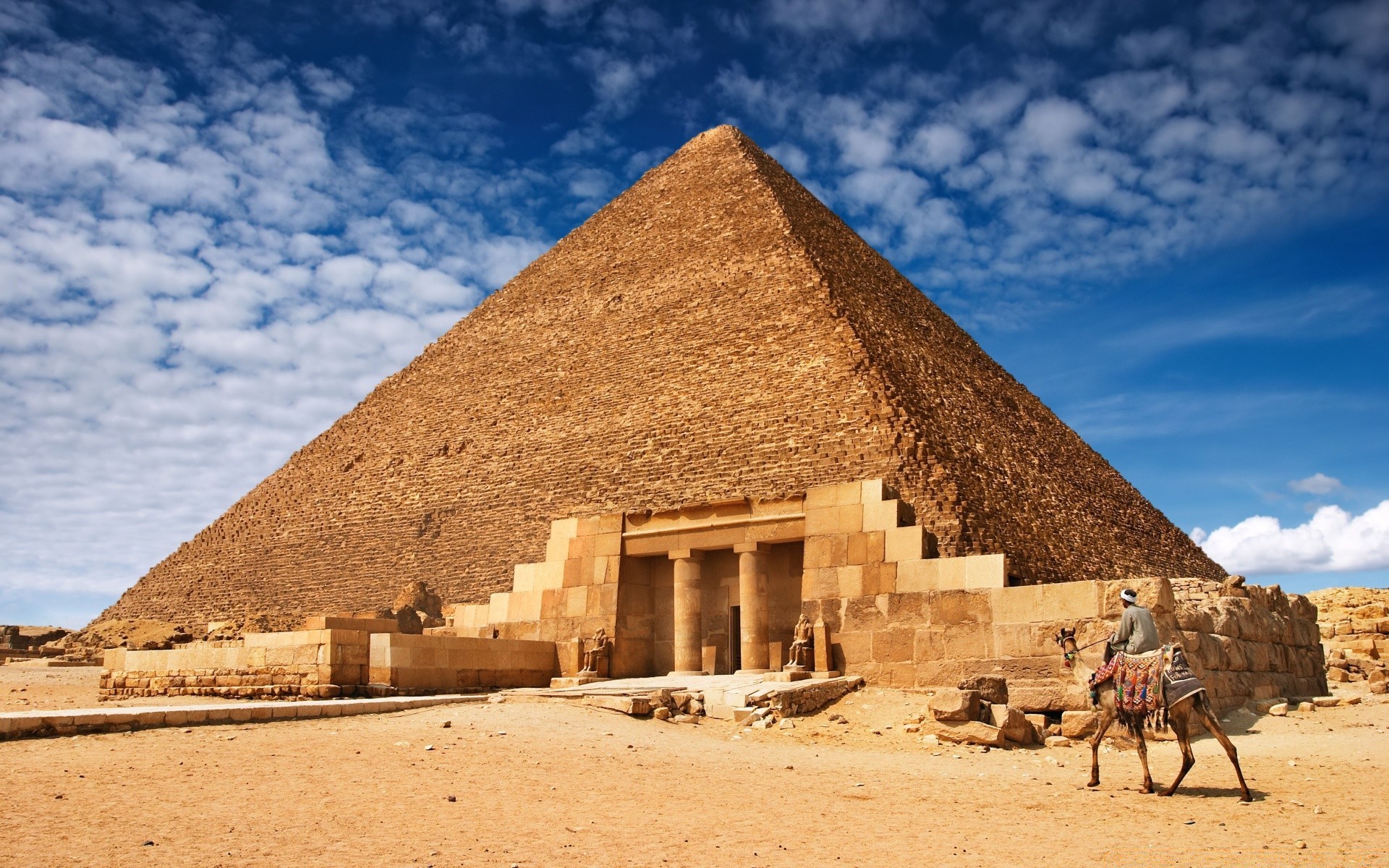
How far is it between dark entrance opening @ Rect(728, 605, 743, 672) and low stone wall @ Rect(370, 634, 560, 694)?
1.79 m

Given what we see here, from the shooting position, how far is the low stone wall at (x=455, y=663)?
405 inches

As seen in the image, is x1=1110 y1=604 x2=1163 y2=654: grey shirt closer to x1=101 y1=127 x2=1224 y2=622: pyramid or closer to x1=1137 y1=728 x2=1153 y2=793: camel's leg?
x1=1137 y1=728 x2=1153 y2=793: camel's leg

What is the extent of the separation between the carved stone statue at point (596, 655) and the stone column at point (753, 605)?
1401mm

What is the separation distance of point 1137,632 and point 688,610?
6081 mm

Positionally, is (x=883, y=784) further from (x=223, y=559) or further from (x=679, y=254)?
(x=223, y=559)

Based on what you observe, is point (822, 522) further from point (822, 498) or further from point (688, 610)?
point (688, 610)

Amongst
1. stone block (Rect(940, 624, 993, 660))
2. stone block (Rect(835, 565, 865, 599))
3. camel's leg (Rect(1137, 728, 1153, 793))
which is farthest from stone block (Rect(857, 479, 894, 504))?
camel's leg (Rect(1137, 728, 1153, 793))

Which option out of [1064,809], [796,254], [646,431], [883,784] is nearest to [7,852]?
[883,784]

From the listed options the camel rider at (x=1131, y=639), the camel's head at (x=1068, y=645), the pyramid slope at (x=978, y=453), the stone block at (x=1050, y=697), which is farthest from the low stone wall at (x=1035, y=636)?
the pyramid slope at (x=978, y=453)

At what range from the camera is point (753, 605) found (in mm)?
11242

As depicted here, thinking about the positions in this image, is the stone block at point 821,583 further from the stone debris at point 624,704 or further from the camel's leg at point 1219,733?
the camel's leg at point 1219,733

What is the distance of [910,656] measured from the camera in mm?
10078

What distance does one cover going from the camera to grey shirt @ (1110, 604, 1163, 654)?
239 inches

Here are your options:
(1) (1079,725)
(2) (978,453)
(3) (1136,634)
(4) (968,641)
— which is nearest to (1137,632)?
(3) (1136,634)
